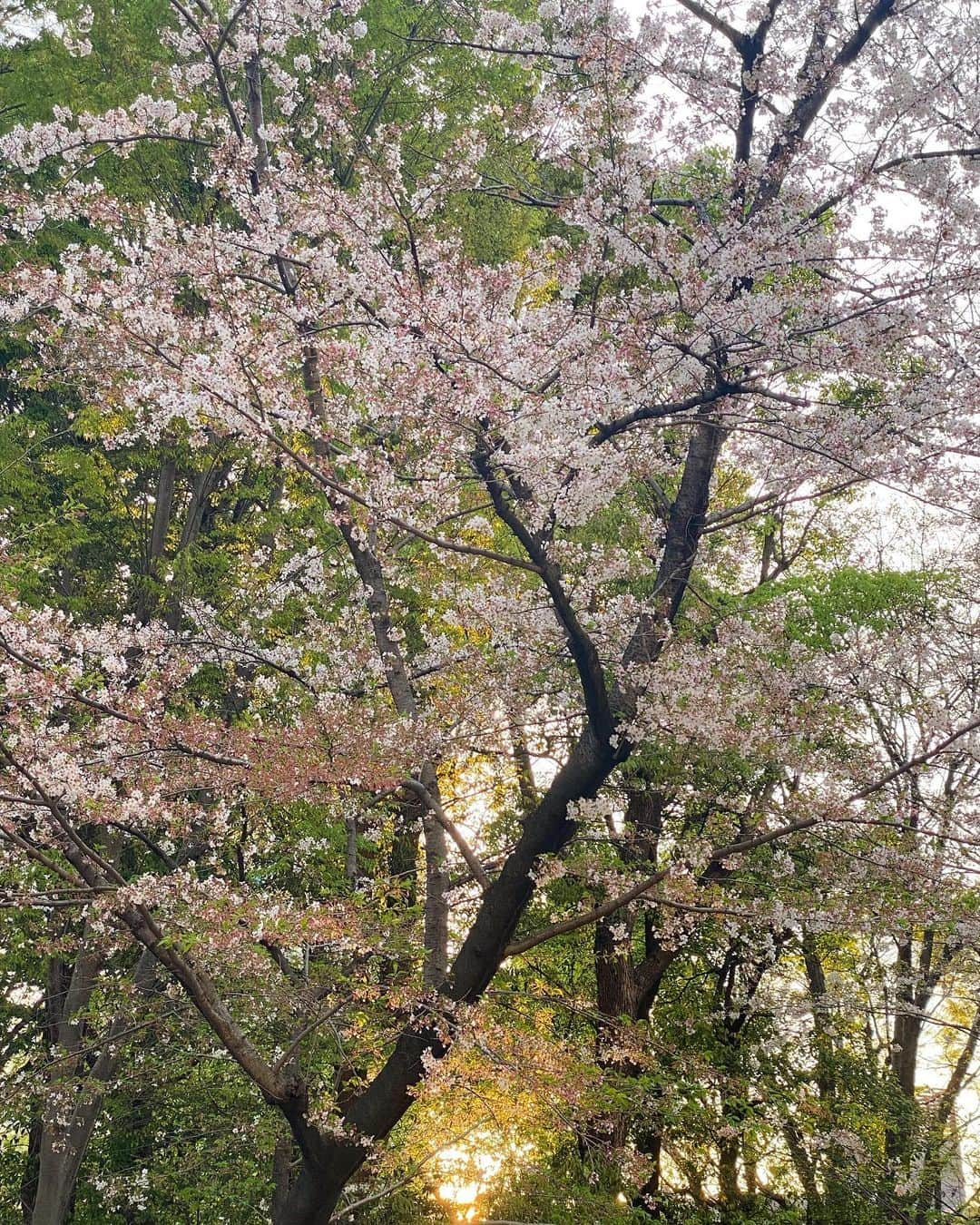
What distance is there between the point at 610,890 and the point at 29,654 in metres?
3.91

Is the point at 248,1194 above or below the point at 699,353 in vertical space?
below

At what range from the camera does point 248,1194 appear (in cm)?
860

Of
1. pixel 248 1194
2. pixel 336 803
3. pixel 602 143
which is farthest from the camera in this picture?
pixel 248 1194

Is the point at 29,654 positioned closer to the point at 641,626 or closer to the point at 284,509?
the point at 641,626

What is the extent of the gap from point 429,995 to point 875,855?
2.68 meters

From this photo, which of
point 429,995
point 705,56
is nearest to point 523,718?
point 429,995

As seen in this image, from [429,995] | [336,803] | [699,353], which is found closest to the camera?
[699,353]

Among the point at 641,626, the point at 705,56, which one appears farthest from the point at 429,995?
the point at 705,56

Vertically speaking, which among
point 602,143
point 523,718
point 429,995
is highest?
point 602,143

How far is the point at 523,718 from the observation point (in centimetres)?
639

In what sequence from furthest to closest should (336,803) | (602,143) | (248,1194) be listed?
1. (248,1194)
2. (336,803)
3. (602,143)

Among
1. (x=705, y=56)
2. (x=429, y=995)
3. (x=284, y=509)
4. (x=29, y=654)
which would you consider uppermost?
(x=284, y=509)

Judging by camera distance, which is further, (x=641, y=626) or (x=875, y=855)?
(x=641, y=626)

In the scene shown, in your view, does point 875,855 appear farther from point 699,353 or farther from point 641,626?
point 699,353
